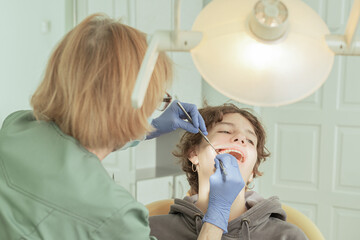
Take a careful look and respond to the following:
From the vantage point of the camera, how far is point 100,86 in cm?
93

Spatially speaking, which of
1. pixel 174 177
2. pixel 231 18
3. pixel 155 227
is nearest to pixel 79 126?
pixel 231 18

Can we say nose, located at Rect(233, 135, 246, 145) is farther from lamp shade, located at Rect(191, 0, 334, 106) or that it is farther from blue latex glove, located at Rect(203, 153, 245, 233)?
lamp shade, located at Rect(191, 0, 334, 106)

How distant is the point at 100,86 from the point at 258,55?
1.33 ft

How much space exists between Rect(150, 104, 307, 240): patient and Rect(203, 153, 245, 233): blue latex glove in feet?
0.36

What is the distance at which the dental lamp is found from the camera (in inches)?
25.5

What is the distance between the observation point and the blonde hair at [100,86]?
3.05 ft

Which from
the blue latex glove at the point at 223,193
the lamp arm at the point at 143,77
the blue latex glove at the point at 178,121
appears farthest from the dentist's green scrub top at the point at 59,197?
the blue latex glove at the point at 178,121

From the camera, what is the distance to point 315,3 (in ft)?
10.1

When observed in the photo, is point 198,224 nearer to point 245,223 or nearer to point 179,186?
point 245,223

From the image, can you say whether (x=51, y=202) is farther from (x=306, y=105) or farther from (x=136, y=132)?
(x=306, y=105)

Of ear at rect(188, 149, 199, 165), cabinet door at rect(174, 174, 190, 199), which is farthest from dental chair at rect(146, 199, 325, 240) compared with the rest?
cabinet door at rect(174, 174, 190, 199)

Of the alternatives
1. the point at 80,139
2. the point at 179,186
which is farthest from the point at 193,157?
the point at 179,186

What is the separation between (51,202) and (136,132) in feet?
0.78

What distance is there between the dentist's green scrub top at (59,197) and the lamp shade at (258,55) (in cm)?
37
